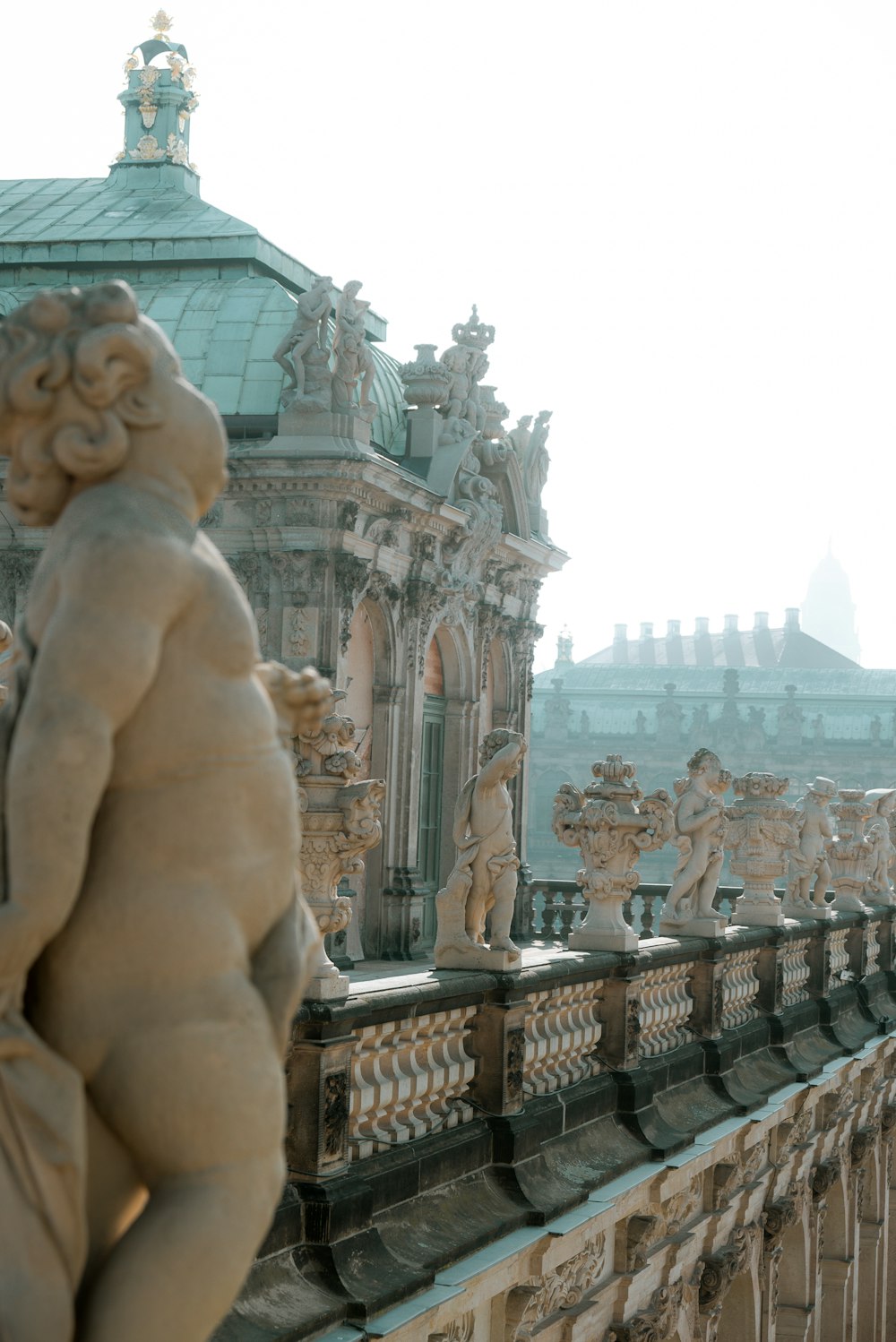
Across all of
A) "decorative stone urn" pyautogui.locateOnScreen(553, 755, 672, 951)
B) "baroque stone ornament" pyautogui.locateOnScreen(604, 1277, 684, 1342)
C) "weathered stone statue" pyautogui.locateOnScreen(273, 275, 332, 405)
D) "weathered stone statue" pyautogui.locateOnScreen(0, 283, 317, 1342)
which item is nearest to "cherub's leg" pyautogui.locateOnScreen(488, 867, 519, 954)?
"decorative stone urn" pyautogui.locateOnScreen(553, 755, 672, 951)

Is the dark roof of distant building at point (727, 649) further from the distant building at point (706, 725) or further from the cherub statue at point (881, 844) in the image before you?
the cherub statue at point (881, 844)

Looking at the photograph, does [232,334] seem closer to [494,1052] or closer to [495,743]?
[495,743]

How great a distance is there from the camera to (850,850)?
1909cm

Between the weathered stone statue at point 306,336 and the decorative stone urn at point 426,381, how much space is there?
8.44 feet

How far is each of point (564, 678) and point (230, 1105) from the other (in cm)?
8944

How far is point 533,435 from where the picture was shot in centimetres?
2586

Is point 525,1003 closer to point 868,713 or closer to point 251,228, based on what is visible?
point 251,228

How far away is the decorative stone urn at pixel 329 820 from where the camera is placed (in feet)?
22.7

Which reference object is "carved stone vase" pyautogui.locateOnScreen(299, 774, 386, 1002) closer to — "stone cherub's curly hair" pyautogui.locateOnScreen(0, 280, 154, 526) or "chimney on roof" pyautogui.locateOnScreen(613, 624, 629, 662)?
"stone cherub's curly hair" pyautogui.locateOnScreen(0, 280, 154, 526)

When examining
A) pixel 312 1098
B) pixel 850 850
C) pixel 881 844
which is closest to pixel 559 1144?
pixel 312 1098

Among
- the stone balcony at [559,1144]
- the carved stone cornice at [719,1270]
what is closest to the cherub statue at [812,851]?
the stone balcony at [559,1144]

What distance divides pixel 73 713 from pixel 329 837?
387 centimetres

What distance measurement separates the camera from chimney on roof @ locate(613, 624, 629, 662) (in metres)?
103

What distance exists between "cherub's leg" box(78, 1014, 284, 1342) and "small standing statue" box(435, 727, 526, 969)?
18.2 ft
